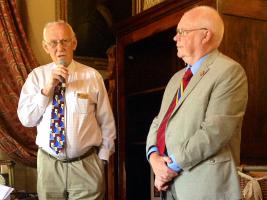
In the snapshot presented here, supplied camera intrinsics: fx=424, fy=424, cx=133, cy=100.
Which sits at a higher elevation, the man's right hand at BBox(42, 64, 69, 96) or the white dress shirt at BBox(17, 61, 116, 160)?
the man's right hand at BBox(42, 64, 69, 96)


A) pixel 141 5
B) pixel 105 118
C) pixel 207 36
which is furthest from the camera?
pixel 141 5

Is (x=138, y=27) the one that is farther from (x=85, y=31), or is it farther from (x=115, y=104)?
(x=85, y=31)

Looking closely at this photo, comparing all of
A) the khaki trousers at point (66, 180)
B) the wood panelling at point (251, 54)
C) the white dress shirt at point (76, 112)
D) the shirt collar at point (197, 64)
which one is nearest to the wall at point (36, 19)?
the white dress shirt at point (76, 112)

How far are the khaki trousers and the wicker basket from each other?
0.79 metres

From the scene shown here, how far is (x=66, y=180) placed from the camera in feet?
7.35

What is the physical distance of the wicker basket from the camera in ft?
6.13

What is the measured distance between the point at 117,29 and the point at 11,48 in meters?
0.83

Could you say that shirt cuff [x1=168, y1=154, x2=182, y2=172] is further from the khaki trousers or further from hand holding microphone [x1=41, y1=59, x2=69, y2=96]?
hand holding microphone [x1=41, y1=59, x2=69, y2=96]

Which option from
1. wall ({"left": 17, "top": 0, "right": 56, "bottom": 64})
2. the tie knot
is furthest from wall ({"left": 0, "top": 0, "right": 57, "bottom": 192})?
the tie knot

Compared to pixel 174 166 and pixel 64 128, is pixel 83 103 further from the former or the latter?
pixel 174 166

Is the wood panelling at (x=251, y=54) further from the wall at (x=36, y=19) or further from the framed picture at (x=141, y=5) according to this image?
the wall at (x=36, y=19)

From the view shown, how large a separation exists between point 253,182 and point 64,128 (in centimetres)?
99

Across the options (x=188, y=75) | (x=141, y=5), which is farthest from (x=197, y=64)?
(x=141, y=5)

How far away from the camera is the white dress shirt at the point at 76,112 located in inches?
88.7
